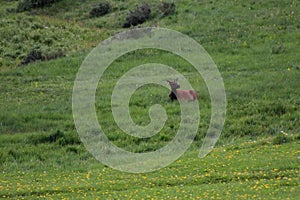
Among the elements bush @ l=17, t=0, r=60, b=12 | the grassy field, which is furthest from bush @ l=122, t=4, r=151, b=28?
bush @ l=17, t=0, r=60, b=12

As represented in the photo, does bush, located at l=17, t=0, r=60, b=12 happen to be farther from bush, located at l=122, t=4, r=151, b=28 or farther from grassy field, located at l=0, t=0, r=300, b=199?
bush, located at l=122, t=4, r=151, b=28

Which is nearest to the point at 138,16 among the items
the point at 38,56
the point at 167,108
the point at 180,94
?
Answer: the point at 38,56

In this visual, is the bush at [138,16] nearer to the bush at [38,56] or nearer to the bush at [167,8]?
the bush at [167,8]

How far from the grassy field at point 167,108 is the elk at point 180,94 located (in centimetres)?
54

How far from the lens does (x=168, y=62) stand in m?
34.6

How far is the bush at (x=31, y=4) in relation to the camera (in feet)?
181

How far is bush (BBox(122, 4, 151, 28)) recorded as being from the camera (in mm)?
44653

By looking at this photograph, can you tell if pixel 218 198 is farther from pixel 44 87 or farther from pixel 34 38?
pixel 34 38

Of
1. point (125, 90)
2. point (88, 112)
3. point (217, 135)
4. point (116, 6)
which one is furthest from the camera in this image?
point (116, 6)

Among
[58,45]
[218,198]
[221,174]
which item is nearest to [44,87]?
[58,45]

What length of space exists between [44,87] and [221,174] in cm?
1605

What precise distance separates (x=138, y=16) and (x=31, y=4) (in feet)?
49.0

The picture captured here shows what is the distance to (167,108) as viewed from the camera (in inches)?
1080

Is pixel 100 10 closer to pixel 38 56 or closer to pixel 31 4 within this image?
pixel 31 4
